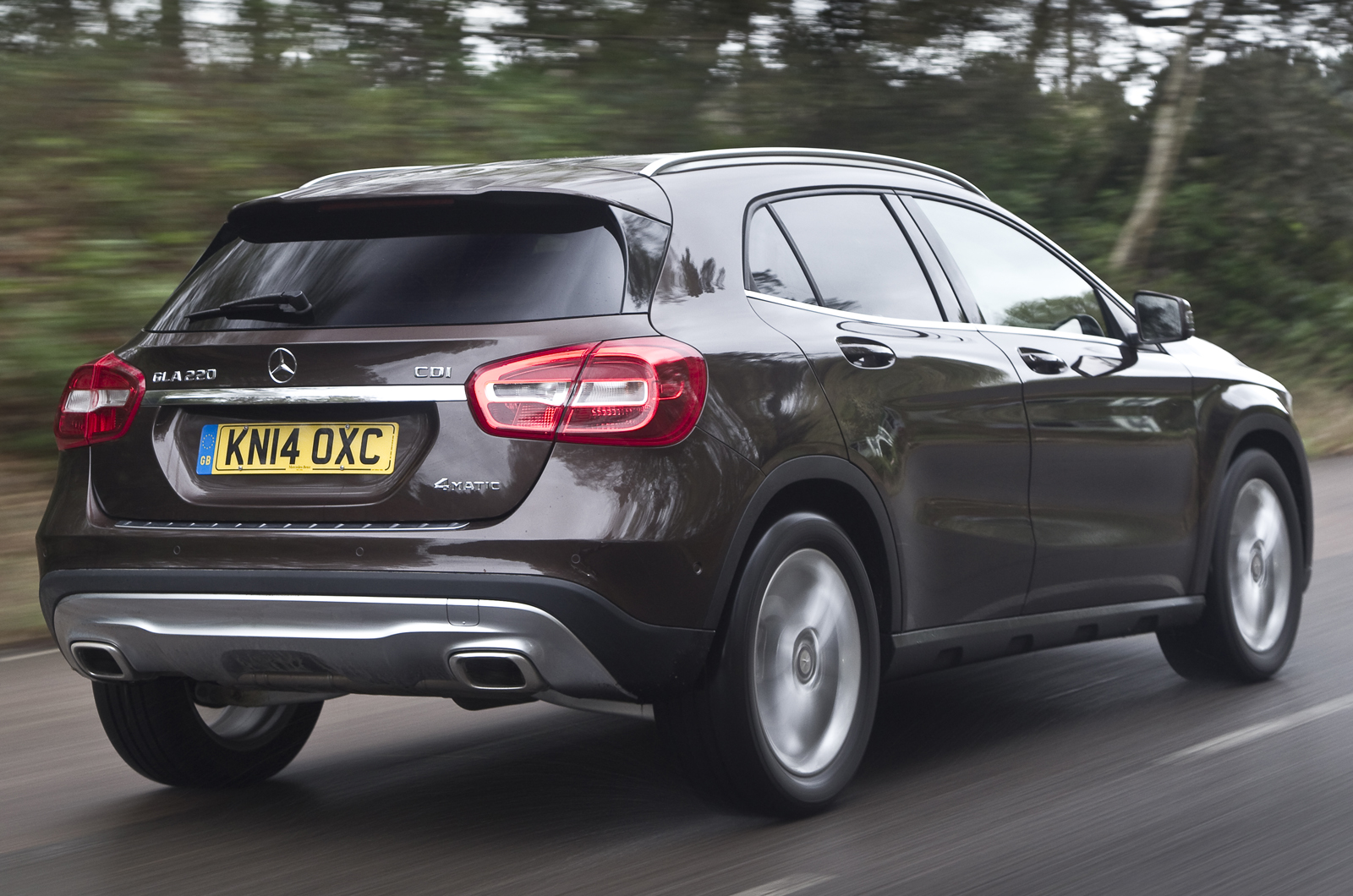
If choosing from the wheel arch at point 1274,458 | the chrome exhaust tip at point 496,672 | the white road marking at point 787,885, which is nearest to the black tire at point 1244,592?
the wheel arch at point 1274,458

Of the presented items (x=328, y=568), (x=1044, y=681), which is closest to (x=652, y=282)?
(x=328, y=568)

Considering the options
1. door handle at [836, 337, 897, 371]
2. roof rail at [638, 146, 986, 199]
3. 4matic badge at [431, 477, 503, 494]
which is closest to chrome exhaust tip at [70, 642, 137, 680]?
4matic badge at [431, 477, 503, 494]

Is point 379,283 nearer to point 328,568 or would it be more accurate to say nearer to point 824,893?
point 328,568

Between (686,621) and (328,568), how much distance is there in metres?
0.83

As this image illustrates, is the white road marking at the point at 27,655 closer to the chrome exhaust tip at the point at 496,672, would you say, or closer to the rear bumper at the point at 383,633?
the rear bumper at the point at 383,633

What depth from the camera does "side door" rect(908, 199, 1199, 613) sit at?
17.5ft

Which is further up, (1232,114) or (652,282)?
(652,282)

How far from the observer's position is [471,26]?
1638cm

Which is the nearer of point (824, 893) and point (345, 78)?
point (824, 893)

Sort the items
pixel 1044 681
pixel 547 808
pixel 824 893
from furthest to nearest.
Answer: pixel 1044 681, pixel 547 808, pixel 824 893

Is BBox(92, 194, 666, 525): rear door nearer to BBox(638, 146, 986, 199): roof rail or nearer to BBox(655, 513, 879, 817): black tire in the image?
BBox(638, 146, 986, 199): roof rail

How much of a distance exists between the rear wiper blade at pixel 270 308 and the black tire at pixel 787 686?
1271 mm

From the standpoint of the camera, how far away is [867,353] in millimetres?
4680

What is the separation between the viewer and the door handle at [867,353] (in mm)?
4625
